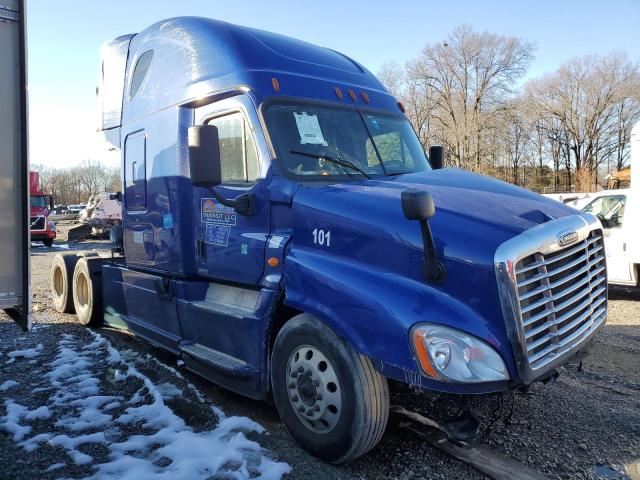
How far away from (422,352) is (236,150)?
235 centimetres

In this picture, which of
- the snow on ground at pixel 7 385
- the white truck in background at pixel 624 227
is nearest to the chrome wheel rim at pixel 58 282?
the snow on ground at pixel 7 385

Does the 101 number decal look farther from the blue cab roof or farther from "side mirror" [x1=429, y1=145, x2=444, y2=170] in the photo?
"side mirror" [x1=429, y1=145, x2=444, y2=170]

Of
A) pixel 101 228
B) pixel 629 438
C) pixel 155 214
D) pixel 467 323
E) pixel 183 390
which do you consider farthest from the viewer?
pixel 101 228

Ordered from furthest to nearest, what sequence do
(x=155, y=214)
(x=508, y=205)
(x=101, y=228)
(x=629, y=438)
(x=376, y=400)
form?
(x=101, y=228)
(x=155, y=214)
(x=629, y=438)
(x=508, y=205)
(x=376, y=400)

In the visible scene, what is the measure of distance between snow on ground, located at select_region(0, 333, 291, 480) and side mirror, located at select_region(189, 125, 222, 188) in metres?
1.85

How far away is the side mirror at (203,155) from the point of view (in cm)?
371

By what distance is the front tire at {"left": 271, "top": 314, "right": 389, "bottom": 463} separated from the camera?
122 inches

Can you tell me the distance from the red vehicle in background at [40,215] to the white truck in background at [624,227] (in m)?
21.5

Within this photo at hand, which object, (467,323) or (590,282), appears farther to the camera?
(590,282)

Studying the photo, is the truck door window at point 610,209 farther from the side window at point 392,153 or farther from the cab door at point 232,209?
the cab door at point 232,209

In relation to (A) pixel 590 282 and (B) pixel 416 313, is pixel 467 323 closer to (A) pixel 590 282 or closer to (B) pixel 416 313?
(B) pixel 416 313

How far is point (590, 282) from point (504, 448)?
1312 mm

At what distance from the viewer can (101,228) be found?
28062mm

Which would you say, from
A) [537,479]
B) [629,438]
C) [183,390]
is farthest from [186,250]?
[629,438]
